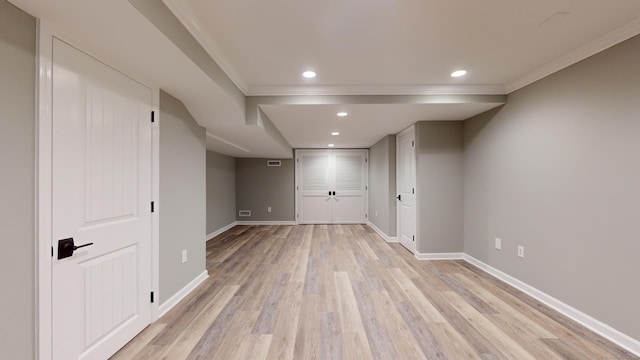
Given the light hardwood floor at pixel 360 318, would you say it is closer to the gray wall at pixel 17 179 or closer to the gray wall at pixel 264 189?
the gray wall at pixel 17 179

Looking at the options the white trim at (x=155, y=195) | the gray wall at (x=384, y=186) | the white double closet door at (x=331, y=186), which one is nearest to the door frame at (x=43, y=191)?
the white trim at (x=155, y=195)

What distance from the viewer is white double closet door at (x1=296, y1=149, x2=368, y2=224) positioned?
692 centimetres

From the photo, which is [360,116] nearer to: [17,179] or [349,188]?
[17,179]

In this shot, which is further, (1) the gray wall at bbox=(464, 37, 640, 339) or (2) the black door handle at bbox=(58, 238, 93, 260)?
(1) the gray wall at bbox=(464, 37, 640, 339)

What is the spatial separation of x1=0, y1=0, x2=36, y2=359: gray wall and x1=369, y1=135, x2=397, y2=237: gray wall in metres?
4.66

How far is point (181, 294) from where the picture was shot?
2.54 m

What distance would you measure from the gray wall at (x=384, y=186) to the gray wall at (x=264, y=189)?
234 cm

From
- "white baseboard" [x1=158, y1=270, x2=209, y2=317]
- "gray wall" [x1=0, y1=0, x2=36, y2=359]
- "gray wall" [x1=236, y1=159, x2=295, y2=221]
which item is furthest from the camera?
"gray wall" [x1=236, y1=159, x2=295, y2=221]

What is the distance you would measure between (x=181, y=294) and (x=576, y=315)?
3713 mm

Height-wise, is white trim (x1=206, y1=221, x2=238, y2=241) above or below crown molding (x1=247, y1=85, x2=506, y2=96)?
below

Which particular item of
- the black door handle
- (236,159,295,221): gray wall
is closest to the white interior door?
(236,159,295,221): gray wall

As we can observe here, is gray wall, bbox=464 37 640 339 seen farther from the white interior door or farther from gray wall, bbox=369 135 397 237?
gray wall, bbox=369 135 397 237

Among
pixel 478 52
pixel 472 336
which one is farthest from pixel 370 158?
pixel 472 336

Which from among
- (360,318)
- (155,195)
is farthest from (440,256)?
(155,195)
